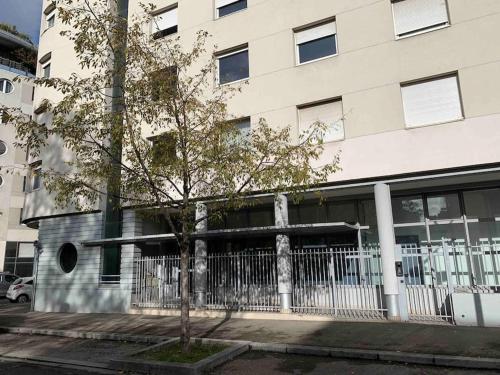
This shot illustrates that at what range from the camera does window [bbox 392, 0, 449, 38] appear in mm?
12188

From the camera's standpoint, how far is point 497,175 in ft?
38.3

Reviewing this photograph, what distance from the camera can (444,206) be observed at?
13.2 metres

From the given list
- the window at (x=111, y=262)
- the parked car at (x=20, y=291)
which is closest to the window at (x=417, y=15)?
the window at (x=111, y=262)

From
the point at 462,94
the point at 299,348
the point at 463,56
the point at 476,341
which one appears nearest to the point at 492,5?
the point at 463,56

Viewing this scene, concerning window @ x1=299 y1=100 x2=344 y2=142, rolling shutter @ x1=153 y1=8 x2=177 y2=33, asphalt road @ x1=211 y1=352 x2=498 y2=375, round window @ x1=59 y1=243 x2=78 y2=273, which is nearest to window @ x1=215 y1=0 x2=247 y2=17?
rolling shutter @ x1=153 y1=8 x2=177 y2=33

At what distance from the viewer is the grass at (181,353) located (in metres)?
7.43

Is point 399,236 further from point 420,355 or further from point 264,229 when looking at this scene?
point 420,355

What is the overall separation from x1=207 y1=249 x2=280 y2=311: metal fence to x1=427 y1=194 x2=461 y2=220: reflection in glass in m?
5.09

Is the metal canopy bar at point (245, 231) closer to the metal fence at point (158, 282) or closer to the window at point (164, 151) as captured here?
the metal fence at point (158, 282)

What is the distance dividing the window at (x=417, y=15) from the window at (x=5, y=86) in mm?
36464

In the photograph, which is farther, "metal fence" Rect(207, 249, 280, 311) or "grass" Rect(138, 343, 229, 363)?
"metal fence" Rect(207, 249, 280, 311)

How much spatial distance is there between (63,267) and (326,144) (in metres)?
11.7

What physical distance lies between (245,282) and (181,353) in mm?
6012

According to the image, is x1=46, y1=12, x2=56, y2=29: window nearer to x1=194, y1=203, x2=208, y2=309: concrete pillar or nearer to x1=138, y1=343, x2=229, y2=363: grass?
x1=194, y1=203, x2=208, y2=309: concrete pillar
